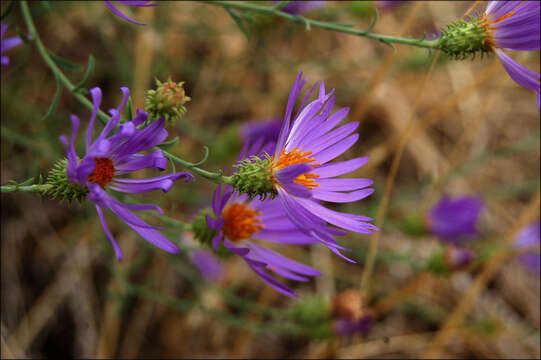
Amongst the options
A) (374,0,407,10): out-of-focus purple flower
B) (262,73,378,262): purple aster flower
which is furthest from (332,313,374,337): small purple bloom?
(374,0,407,10): out-of-focus purple flower

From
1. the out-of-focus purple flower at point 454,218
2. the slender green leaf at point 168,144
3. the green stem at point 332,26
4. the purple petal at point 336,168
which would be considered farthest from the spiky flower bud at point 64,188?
the out-of-focus purple flower at point 454,218

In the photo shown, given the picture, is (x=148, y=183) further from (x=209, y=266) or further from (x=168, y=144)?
(x=209, y=266)

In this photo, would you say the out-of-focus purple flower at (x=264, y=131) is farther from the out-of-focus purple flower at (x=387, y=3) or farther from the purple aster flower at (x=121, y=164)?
the purple aster flower at (x=121, y=164)

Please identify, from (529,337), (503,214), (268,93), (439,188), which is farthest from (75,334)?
(503,214)

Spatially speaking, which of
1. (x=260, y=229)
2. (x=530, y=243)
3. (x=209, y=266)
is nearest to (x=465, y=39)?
(x=260, y=229)

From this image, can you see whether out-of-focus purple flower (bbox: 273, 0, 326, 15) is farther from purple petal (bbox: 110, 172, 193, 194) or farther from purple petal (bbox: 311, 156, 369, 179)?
purple petal (bbox: 110, 172, 193, 194)

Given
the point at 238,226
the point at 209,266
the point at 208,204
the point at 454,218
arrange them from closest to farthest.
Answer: the point at 238,226 < the point at 208,204 < the point at 454,218 < the point at 209,266

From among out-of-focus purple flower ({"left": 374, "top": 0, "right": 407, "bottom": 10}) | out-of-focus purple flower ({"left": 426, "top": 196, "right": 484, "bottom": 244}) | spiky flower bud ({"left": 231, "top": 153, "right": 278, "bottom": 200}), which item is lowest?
spiky flower bud ({"left": 231, "top": 153, "right": 278, "bottom": 200})
